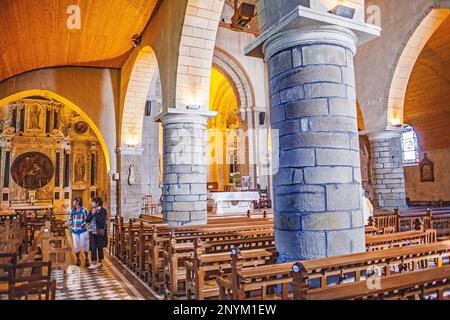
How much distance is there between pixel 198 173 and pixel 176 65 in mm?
2438

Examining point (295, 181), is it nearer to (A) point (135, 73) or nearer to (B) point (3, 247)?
(B) point (3, 247)

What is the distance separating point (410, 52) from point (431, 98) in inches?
244

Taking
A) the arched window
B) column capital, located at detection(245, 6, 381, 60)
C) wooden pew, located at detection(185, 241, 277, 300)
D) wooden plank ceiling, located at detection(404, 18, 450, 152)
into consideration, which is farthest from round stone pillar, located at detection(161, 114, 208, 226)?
the arched window

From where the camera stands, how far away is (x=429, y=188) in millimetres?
15078

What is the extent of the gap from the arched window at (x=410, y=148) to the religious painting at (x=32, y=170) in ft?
59.0

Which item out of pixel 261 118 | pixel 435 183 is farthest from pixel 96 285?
pixel 435 183

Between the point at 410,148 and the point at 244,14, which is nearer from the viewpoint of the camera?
the point at 244,14

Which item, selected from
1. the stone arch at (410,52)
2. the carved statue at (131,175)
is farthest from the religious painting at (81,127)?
the stone arch at (410,52)

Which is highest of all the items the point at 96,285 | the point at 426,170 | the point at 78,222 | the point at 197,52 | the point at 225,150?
the point at 197,52

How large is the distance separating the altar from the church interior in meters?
0.06

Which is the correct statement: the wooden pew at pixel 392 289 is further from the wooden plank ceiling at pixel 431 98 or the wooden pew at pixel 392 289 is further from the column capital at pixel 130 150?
the wooden plank ceiling at pixel 431 98

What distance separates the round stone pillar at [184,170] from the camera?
7430 mm

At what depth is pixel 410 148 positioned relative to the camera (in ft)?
53.8

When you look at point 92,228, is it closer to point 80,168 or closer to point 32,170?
point 32,170
